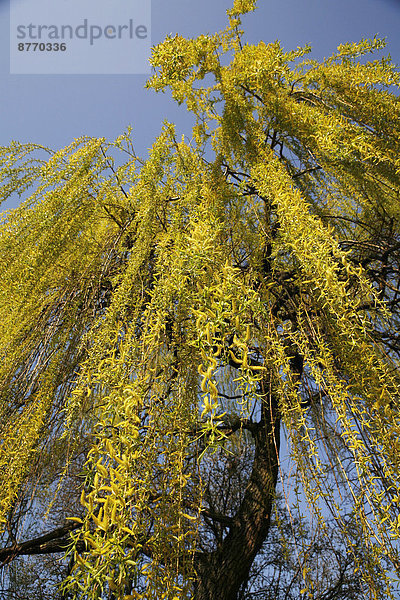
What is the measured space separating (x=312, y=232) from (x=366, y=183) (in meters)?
0.77

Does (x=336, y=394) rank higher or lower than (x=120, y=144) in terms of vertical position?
lower

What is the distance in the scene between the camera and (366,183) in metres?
1.92

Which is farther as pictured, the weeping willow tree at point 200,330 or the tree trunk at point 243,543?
the tree trunk at point 243,543

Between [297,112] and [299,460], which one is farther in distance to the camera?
[297,112]

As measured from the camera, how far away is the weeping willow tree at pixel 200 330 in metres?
0.94

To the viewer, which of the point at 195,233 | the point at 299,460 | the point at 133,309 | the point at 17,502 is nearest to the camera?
the point at 299,460

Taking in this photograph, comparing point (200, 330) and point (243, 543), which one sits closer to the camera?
point (200, 330)

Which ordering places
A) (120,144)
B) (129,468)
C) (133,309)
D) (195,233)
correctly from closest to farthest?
(129,468), (195,233), (133,309), (120,144)

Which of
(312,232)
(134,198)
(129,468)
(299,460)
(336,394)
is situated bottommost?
(129,468)

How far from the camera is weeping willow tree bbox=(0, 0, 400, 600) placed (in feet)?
3.08

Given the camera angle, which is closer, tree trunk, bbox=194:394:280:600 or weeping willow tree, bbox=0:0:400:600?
weeping willow tree, bbox=0:0:400:600

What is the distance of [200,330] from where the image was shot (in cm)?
97

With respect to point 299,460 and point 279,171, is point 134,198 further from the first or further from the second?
point 299,460

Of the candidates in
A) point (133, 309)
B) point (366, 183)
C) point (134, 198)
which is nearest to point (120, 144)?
point (134, 198)
